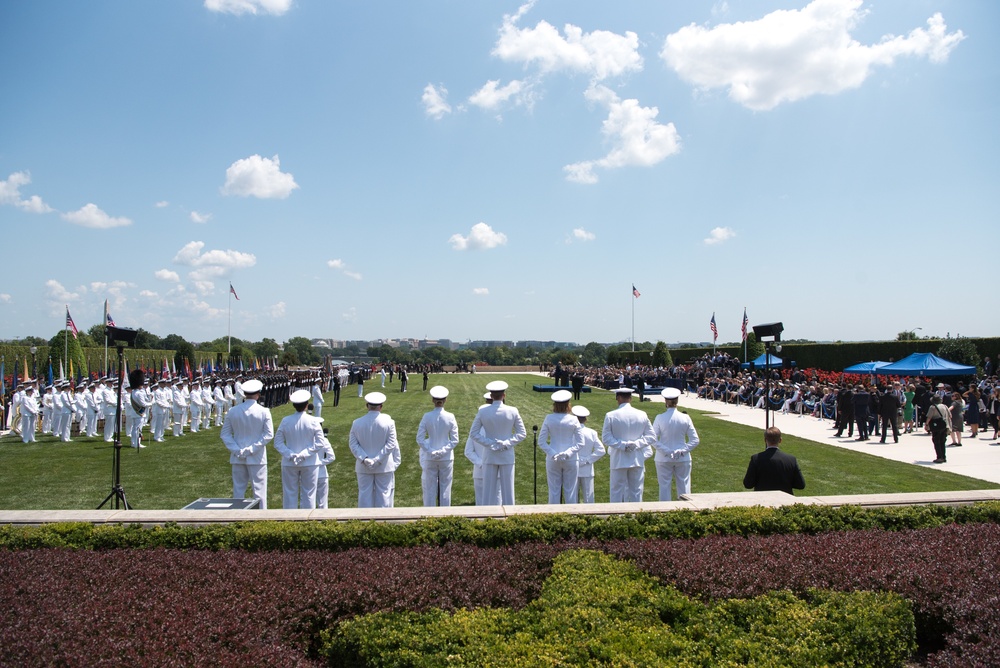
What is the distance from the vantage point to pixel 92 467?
1319 cm

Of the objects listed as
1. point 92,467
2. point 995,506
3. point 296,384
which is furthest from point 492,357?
point 995,506

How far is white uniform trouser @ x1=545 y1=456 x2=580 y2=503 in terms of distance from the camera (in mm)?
8367

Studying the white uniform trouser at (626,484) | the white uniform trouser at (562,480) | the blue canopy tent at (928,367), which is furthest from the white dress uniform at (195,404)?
the blue canopy tent at (928,367)

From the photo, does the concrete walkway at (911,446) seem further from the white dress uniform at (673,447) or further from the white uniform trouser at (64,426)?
the white uniform trouser at (64,426)

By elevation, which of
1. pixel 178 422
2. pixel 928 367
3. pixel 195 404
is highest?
pixel 928 367

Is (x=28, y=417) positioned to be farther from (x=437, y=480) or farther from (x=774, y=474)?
(x=774, y=474)

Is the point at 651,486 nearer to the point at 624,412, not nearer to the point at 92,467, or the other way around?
the point at 624,412

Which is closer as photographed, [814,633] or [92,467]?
[814,633]

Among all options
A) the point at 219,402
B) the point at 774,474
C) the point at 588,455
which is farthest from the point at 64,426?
the point at 774,474

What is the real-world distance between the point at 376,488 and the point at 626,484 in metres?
3.39

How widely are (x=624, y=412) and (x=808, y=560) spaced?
3.53m

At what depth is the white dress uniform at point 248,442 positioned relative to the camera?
8.32 m

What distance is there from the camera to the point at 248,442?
838 cm

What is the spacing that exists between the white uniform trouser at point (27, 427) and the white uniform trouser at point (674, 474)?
56.8 ft
